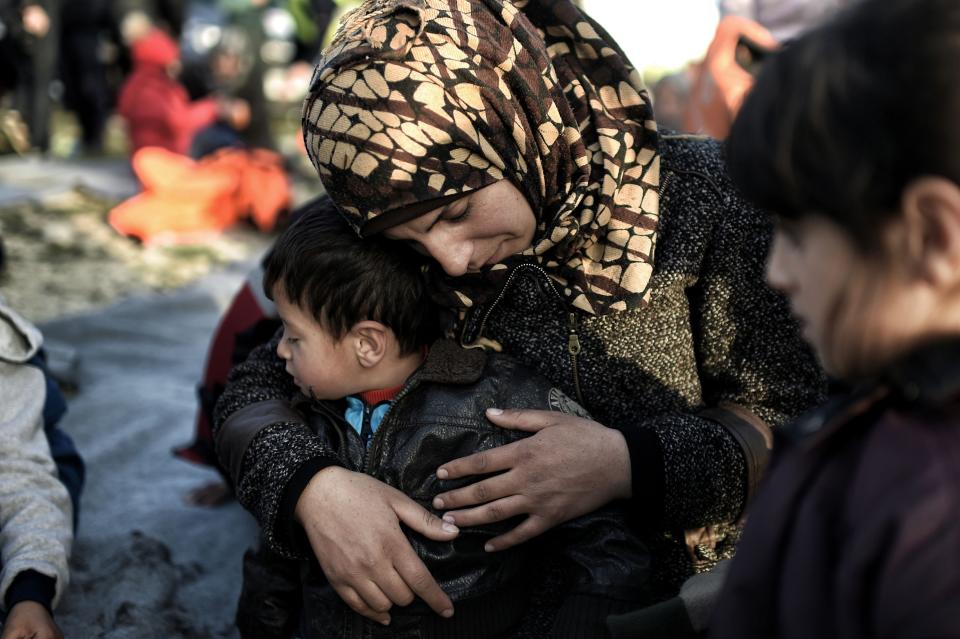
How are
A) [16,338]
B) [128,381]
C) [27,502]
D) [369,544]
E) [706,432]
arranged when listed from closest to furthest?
[369,544]
[706,432]
[27,502]
[16,338]
[128,381]

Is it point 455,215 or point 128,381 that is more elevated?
point 455,215

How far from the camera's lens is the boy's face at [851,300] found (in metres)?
0.94

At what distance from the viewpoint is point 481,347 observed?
1.86 m

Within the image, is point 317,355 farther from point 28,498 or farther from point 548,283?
point 28,498

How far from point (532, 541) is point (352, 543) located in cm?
35

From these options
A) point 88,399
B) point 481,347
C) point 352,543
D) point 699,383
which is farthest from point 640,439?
point 88,399

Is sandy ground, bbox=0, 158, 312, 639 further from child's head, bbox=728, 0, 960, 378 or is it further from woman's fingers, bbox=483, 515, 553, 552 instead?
child's head, bbox=728, 0, 960, 378

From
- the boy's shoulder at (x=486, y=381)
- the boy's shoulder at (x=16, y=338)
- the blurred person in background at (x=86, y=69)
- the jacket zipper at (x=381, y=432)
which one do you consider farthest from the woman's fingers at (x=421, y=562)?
the blurred person in background at (x=86, y=69)

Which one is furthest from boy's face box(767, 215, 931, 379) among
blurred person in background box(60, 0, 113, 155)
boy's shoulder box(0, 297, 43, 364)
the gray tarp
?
blurred person in background box(60, 0, 113, 155)

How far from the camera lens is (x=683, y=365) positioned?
6.01ft

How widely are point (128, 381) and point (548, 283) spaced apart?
103 inches

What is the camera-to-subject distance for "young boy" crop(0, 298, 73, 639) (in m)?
1.83

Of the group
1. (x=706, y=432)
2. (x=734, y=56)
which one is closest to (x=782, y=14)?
(x=734, y=56)

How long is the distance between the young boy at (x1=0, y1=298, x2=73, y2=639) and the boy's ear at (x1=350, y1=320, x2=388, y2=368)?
73 cm
